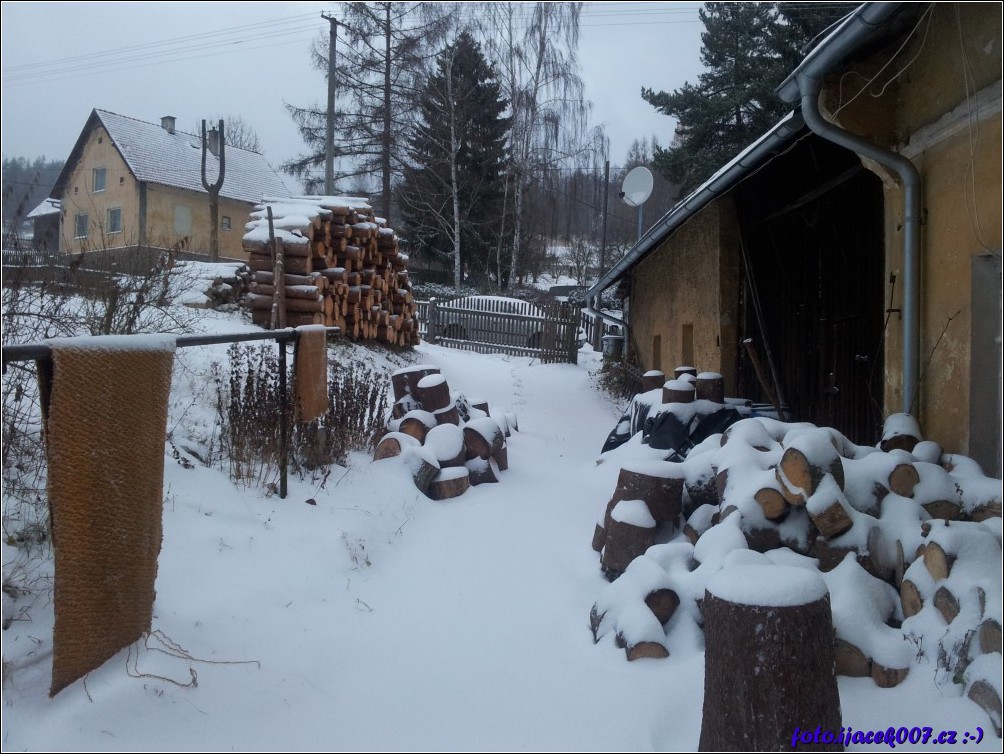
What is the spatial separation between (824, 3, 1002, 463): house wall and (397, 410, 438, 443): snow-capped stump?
12.1ft

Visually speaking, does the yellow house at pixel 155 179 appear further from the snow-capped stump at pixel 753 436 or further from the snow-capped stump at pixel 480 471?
the snow-capped stump at pixel 753 436

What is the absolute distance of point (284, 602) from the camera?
357cm

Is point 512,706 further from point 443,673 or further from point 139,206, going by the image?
point 139,206

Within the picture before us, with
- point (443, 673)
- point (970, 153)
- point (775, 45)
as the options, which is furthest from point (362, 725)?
point (775, 45)

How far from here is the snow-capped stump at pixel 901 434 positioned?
12.7 feet

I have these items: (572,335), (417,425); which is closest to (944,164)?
(417,425)

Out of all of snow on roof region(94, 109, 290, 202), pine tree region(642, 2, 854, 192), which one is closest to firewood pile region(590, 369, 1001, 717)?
pine tree region(642, 2, 854, 192)

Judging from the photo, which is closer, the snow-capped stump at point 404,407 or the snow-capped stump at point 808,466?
the snow-capped stump at point 808,466

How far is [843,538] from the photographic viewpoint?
3.43m

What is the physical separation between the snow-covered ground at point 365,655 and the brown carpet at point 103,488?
16 cm

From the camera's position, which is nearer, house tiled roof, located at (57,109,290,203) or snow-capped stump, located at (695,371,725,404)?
snow-capped stump, located at (695,371,725,404)

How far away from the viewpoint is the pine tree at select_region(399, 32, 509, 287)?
2395 centimetres

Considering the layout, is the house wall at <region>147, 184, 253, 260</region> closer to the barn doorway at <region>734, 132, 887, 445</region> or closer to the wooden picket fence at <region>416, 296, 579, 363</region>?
the wooden picket fence at <region>416, 296, 579, 363</region>

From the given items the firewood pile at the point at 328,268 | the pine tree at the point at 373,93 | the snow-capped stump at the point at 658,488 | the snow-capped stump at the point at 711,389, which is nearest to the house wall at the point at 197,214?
the pine tree at the point at 373,93
